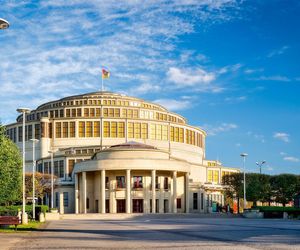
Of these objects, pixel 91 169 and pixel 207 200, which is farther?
pixel 207 200

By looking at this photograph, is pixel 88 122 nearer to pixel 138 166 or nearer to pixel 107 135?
pixel 107 135

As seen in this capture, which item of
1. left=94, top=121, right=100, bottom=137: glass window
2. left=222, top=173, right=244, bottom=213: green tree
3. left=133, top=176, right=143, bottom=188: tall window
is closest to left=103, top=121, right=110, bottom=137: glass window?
left=94, top=121, right=100, bottom=137: glass window

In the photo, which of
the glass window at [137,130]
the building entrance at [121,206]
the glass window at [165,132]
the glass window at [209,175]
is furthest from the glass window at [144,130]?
the building entrance at [121,206]

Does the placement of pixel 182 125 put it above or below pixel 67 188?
above

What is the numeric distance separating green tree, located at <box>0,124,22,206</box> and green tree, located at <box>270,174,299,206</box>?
59715 millimetres

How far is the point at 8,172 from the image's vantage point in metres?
61.4

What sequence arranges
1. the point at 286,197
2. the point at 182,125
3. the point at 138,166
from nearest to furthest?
the point at 138,166 → the point at 286,197 → the point at 182,125

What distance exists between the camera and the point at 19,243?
2823cm

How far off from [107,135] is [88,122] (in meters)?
4.91

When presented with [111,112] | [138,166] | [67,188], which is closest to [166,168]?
[138,166]

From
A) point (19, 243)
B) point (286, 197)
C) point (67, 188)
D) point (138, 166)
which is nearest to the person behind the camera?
point (19, 243)

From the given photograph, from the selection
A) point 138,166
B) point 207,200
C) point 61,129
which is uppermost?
point 61,129

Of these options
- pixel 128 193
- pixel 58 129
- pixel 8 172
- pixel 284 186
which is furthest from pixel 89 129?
pixel 8 172

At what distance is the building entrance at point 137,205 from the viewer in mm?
Answer: 98438
